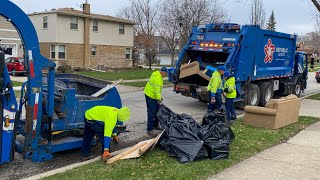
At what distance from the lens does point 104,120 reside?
610cm

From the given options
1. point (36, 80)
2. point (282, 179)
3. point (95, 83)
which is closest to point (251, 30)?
point (95, 83)

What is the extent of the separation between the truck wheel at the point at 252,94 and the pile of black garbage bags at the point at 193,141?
243 inches

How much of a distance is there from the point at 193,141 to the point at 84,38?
Result: 93.9 feet

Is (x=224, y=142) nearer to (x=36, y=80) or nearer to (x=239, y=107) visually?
(x=36, y=80)

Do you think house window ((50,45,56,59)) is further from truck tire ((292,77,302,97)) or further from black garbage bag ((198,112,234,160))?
black garbage bag ((198,112,234,160))

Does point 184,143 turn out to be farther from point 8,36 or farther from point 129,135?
point 8,36

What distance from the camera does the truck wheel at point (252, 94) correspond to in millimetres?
12992

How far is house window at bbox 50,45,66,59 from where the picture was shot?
31672 millimetres

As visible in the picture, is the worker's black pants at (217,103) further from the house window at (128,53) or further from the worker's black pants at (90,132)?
the house window at (128,53)

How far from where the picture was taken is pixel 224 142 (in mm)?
6676

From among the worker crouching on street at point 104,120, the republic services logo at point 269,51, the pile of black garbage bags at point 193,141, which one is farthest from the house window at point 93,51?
the worker crouching on street at point 104,120

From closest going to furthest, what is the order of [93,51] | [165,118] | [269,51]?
1. [165,118]
2. [269,51]
3. [93,51]

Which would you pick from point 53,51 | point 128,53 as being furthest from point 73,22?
point 128,53

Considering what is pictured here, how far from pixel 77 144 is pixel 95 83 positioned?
1.55 m
